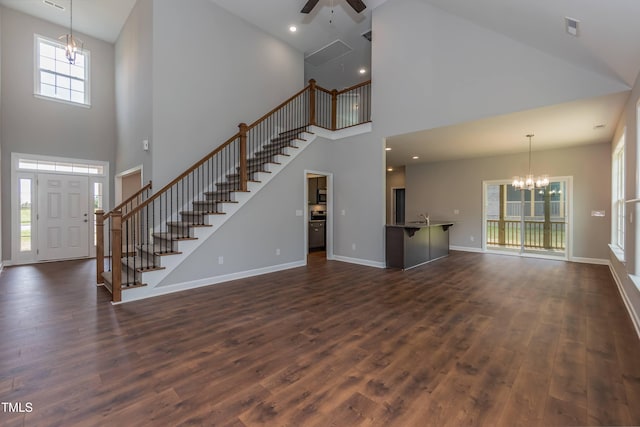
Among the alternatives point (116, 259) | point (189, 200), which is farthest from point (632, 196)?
point (189, 200)

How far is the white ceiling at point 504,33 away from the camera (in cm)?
283

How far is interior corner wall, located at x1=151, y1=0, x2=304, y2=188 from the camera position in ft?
17.0

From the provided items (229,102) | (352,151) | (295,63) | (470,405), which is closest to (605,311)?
(470,405)

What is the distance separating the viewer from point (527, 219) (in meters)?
7.64

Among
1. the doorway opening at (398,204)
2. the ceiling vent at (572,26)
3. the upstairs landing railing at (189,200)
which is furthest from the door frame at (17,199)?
the doorway opening at (398,204)

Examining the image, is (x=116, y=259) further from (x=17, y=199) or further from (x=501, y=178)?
(x=501, y=178)

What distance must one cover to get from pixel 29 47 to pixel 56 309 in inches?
247

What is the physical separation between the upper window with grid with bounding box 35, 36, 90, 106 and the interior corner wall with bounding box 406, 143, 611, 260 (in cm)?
924

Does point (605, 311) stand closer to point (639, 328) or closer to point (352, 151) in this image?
point (639, 328)

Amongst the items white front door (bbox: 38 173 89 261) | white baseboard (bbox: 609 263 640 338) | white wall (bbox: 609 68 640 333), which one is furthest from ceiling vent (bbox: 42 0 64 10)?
white baseboard (bbox: 609 263 640 338)

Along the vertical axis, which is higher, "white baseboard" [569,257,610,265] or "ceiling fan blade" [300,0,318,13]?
"ceiling fan blade" [300,0,318,13]

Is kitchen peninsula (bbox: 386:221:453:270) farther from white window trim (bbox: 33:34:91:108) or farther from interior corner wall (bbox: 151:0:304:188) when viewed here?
white window trim (bbox: 33:34:91:108)

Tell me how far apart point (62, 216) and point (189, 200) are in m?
3.65

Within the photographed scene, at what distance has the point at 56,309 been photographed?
3.47m
